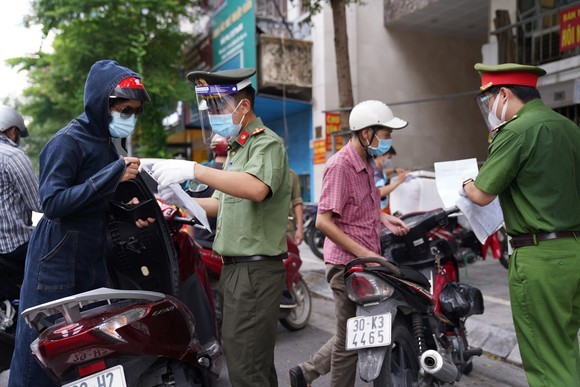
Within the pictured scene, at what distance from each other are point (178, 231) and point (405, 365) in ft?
4.99

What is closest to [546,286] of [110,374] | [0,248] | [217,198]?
[217,198]

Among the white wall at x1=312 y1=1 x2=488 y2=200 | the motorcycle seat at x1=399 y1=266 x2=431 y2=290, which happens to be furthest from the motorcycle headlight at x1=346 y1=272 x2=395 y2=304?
the white wall at x1=312 y1=1 x2=488 y2=200

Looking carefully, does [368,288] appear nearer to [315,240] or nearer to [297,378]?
[297,378]

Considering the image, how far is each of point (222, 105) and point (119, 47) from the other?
11.3 meters

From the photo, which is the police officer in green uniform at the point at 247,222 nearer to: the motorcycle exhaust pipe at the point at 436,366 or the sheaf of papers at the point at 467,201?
the motorcycle exhaust pipe at the point at 436,366

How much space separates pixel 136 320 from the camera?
2.04 meters

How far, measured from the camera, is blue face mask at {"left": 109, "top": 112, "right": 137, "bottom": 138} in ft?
7.59

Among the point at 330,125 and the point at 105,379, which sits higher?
the point at 330,125

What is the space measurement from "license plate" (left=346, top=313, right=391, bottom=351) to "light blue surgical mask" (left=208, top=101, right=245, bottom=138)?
3.68 feet

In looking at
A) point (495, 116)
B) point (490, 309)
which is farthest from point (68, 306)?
point (490, 309)

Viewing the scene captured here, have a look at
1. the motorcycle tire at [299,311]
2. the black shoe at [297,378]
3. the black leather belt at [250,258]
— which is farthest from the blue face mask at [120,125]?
the motorcycle tire at [299,311]

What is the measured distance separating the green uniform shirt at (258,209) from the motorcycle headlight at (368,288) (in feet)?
1.52

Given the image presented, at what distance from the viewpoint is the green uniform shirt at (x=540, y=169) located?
2.22 meters

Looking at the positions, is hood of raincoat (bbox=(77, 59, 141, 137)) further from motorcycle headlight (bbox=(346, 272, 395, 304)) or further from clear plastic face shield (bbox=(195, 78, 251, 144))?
motorcycle headlight (bbox=(346, 272, 395, 304))
